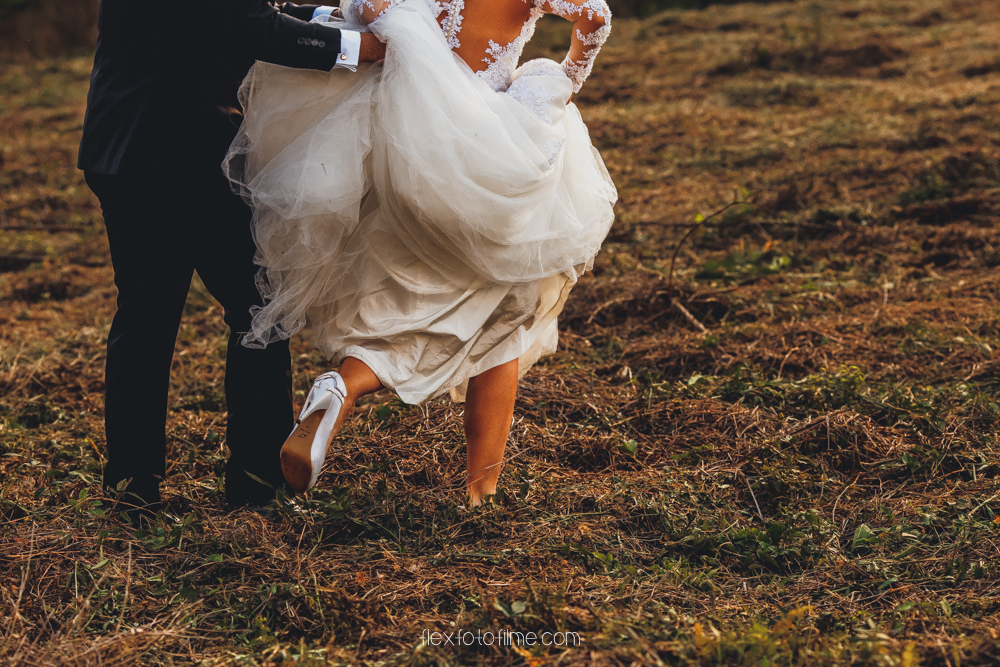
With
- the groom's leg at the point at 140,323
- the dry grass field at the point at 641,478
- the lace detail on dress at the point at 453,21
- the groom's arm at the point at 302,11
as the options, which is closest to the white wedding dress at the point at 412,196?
the lace detail on dress at the point at 453,21

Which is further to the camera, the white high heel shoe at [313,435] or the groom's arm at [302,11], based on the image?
the groom's arm at [302,11]

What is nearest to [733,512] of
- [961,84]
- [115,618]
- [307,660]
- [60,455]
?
[307,660]

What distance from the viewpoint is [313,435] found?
7.72ft

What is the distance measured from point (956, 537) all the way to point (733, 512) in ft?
2.05

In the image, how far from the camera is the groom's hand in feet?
8.44

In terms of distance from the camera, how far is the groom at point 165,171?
248 cm

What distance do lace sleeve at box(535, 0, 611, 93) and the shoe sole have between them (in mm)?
1276

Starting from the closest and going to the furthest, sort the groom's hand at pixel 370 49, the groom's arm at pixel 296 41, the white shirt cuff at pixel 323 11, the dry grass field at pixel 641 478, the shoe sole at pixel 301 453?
the dry grass field at pixel 641 478, the shoe sole at pixel 301 453, the groom's arm at pixel 296 41, the groom's hand at pixel 370 49, the white shirt cuff at pixel 323 11

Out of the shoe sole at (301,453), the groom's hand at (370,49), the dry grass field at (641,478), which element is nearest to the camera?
the dry grass field at (641,478)

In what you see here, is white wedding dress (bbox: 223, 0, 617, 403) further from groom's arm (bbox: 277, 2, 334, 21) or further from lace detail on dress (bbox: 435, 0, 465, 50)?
groom's arm (bbox: 277, 2, 334, 21)

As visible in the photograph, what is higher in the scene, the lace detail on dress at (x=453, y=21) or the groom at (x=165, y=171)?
the lace detail on dress at (x=453, y=21)

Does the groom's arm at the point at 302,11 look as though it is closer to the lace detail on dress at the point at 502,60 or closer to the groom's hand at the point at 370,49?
the groom's hand at the point at 370,49

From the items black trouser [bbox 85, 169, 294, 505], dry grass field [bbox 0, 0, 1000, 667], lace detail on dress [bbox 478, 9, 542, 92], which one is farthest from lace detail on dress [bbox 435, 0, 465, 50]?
dry grass field [bbox 0, 0, 1000, 667]

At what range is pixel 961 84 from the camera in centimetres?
906
